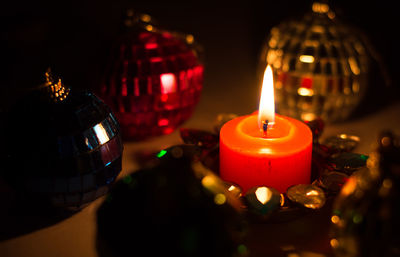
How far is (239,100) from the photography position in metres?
0.88

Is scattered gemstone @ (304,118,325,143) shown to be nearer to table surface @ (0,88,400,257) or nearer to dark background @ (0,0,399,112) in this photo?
table surface @ (0,88,400,257)

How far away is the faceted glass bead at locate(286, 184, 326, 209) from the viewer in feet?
1.56

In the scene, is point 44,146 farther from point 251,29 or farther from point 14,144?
point 251,29

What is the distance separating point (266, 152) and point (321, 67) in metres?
0.29

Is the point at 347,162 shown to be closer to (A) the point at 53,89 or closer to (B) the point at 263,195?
(B) the point at 263,195

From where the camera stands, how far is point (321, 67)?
2.49ft

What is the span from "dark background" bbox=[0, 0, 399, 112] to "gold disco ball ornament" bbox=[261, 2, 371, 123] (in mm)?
114

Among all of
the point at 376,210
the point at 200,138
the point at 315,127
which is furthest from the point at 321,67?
the point at 376,210

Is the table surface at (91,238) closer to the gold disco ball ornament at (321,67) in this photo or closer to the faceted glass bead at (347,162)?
the faceted glass bead at (347,162)

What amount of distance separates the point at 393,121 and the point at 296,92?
0.60 feet

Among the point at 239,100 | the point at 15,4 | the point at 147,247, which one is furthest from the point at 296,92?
the point at 15,4

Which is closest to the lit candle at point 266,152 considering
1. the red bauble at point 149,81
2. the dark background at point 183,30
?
the red bauble at point 149,81

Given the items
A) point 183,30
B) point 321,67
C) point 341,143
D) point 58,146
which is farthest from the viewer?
point 183,30

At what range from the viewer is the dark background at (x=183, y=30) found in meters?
0.94
